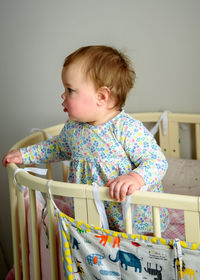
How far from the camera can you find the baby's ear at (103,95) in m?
1.08

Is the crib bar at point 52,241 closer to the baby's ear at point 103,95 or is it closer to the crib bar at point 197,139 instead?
the baby's ear at point 103,95

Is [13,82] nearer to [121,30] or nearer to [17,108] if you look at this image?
[17,108]

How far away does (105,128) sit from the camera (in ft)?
3.67

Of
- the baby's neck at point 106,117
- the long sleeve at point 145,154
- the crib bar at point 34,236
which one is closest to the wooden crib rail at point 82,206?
the crib bar at point 34,236

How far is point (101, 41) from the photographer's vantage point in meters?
1.59

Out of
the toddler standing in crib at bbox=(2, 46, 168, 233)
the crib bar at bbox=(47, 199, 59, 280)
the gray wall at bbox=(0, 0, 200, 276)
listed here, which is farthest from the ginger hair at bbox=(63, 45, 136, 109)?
the gray wall at bbox=(0, 0, 200, 276)

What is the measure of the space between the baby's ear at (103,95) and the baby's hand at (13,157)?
302 mm

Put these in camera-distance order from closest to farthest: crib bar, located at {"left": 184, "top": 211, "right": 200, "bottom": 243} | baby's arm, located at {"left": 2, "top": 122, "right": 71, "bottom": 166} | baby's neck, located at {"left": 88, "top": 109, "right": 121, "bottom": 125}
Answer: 1. crib bar, located at {"left": 184, "top": 211, "right": 200, "bottom": 243}
2. baby's neck, located at {"left": 88, "top": 109, "right": 121, "bottom": 125}
3. baby's arm, located at {"left": 2, "top": 122, "right": 71, "bottom": 166}

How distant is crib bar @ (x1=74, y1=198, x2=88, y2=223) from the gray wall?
77cm

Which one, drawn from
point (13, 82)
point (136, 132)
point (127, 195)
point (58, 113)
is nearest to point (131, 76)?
point (136, 132)

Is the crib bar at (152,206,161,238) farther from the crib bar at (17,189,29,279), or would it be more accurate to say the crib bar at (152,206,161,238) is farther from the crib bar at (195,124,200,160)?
the crib bar at (195,124,200,160)

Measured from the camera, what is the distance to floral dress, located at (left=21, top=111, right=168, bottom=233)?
3.50 ft

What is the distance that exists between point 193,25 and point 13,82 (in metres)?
0.77

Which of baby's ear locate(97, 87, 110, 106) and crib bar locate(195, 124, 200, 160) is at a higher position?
baby's ear locate(97, 87, 110, 106)
